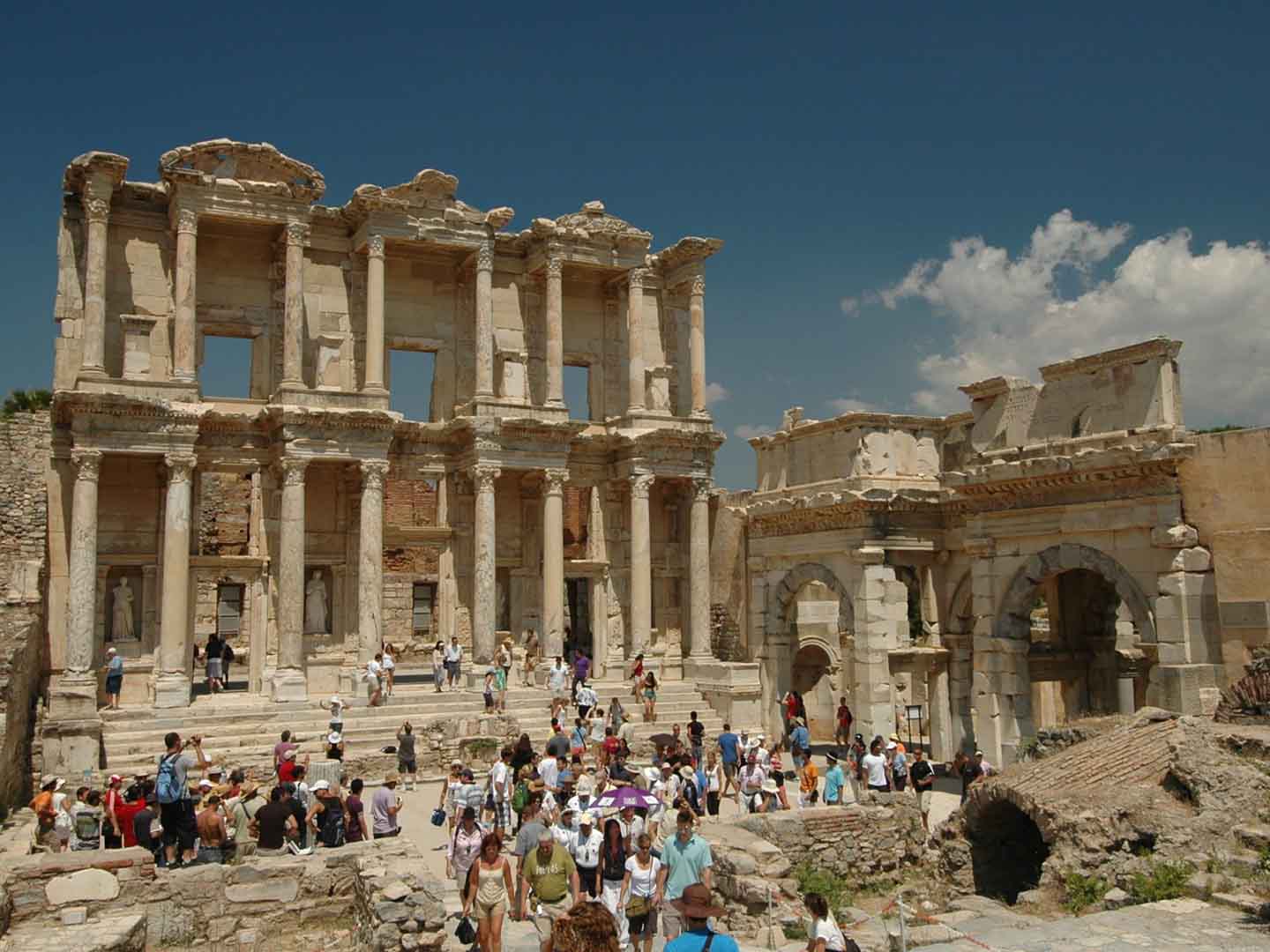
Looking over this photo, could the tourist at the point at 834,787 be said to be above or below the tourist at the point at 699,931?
below

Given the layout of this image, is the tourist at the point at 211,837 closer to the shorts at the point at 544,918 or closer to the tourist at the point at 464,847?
the tourist at the point at 464,847

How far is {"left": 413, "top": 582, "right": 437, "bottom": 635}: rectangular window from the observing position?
33.2 metres

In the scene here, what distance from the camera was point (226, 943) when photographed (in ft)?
38.2

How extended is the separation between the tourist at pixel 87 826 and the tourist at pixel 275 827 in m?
2.16

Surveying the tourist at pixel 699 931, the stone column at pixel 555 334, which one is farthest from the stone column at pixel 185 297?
the tourist at pixel 699 931

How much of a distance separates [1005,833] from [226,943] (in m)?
9.37

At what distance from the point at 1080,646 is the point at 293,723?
613 inches

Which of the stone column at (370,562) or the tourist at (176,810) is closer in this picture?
the tourist at (176,810)

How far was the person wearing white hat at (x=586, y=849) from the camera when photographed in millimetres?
11273

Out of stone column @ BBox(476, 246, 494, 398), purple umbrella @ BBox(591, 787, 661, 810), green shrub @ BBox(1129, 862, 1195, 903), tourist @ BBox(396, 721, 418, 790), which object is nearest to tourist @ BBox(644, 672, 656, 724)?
tourist @ BBox(396, 721, 418, 790)

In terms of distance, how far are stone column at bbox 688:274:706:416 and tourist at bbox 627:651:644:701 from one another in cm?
670

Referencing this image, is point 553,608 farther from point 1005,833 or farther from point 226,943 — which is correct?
point 226,943

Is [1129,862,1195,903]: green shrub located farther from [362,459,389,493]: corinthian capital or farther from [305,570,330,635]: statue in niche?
[305,570,330,635]: statue in niche

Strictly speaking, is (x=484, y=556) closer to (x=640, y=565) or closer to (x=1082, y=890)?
(x=640, y=565)
